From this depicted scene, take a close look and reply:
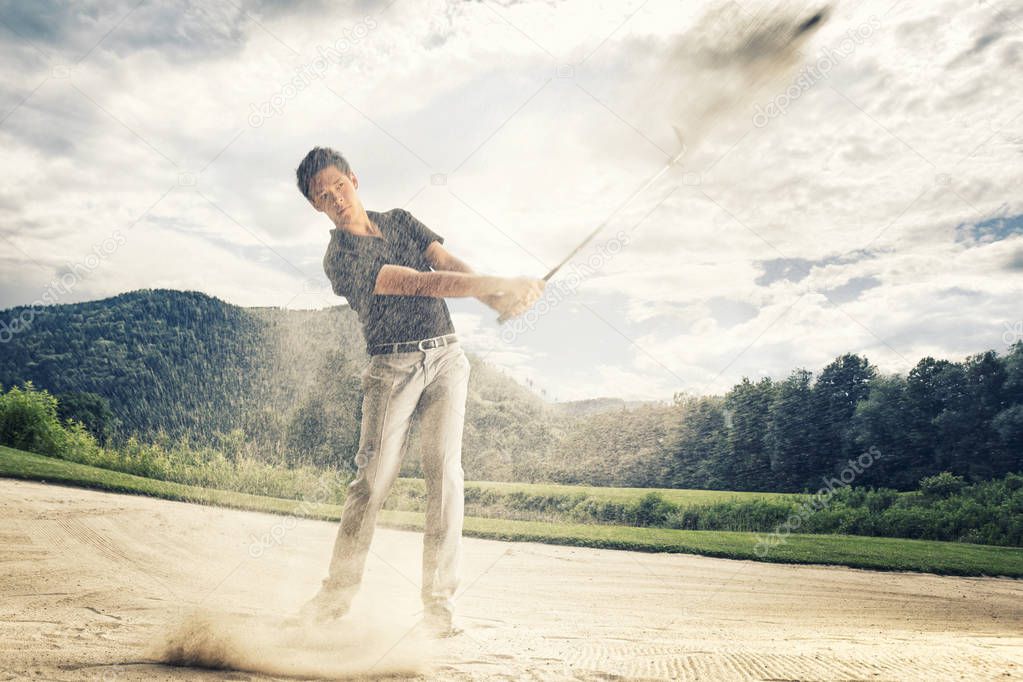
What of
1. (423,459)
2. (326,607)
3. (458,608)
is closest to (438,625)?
(326,607)

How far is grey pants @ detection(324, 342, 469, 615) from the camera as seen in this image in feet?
11.7

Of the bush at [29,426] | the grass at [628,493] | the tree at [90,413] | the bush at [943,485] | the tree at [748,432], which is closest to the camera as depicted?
the bush at [943,485]

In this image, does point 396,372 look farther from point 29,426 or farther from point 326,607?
point 29,426

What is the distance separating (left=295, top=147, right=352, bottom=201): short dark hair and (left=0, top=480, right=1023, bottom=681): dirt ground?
7.50 feet

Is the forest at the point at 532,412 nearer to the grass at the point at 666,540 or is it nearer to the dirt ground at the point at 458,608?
the grass at the point at 666,540

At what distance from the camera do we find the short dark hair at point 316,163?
12.0 ft

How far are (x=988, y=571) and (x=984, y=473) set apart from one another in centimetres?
587

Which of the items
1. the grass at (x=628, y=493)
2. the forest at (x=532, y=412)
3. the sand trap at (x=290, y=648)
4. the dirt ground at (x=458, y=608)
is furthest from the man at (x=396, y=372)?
the forest at (x=532, y=412)

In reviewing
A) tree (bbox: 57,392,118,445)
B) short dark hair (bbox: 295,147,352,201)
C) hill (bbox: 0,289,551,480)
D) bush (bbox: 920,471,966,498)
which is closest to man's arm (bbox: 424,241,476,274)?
short dark hair (bbox: 295,147,352,201)

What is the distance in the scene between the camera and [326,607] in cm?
354

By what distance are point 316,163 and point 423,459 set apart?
1689 mm

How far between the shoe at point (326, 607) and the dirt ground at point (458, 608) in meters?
0.08

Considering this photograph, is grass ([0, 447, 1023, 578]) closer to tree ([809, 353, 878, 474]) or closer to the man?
tree ([809, 353, 878, 474])

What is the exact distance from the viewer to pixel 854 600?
6207mm
